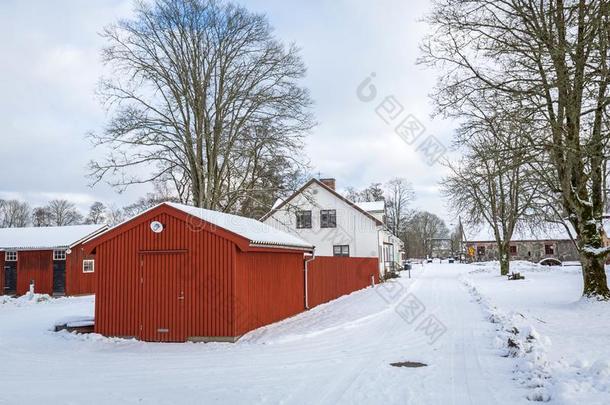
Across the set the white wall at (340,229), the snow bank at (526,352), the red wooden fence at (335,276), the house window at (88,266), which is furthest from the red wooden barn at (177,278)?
the white wall at (340,229)

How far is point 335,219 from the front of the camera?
3506 centimetres

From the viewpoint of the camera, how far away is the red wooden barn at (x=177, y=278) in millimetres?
12102

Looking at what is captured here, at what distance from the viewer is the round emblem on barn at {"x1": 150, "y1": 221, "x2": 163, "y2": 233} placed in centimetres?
1270

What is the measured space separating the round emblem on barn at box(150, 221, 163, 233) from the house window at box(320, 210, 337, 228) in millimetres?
23036

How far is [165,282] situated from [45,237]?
21890 millimetres

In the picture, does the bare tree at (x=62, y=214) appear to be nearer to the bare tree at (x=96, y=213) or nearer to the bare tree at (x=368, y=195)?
the bare tree at (x=96, y=213)

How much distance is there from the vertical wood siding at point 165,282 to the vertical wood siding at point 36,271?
18.4 meters

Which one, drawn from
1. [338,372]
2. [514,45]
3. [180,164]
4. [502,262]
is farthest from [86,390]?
[502,262]

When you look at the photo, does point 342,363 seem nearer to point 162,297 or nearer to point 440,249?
point 162,297

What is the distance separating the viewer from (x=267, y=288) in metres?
14.1

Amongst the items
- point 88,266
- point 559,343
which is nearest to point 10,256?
point 88,266

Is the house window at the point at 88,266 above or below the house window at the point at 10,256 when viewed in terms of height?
below

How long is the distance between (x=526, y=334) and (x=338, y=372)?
4.24 meters

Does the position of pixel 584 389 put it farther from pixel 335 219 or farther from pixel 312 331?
pixel 335 219
